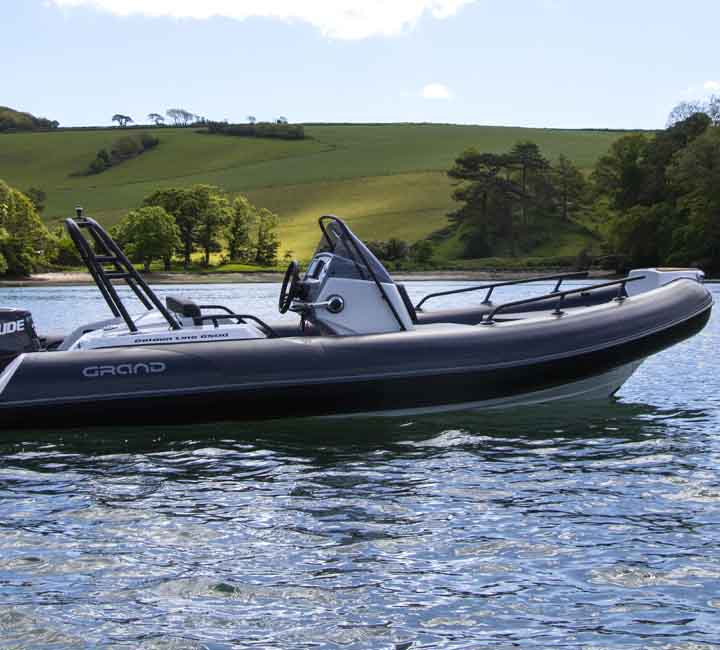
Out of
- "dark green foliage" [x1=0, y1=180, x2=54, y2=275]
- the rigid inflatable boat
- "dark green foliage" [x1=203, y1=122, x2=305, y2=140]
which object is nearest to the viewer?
the rigid inflatable boat

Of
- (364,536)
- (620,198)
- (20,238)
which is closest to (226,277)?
(20,238)

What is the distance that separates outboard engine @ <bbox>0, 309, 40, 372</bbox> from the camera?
30.8ft

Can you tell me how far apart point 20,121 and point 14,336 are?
156149 millimetres

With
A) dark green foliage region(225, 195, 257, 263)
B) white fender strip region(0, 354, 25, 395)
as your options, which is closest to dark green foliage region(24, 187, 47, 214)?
dark green foliage region(225, 195, 257, 263)

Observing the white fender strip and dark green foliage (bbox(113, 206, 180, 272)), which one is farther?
dark green foliage (bbox(113, 206, 180, 272))

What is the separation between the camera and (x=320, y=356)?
9.21m

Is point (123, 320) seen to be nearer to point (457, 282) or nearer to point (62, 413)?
point (62, 413)

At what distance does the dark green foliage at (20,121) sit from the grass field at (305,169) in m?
18.6

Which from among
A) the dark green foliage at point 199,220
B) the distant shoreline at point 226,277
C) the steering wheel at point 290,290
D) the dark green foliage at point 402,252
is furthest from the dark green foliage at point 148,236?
the steering wheel at point 290,290

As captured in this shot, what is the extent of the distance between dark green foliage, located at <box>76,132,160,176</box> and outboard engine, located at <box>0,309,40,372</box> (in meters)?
115

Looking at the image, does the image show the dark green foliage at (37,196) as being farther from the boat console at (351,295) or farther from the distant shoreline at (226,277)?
the boat console at (351,295)

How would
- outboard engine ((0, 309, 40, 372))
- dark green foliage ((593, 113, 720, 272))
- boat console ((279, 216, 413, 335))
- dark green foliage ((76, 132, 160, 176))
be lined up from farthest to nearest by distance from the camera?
dark green foliage ((76, 132, 160, 176)) < dark green foliage ((593, 113, 720, 272)) < boat console ((279, 216, 413, 335)) < outboard engine ((0, 309, 40, 372))

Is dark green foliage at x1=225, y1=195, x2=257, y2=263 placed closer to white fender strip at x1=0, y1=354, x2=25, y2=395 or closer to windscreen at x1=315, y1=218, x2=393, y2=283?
windscreen at x1=315, y1=218, x2=393, y2=283

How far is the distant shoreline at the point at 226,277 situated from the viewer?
2660 inches
